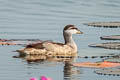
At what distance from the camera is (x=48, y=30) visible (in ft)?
116

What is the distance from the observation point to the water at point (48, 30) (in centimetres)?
2216

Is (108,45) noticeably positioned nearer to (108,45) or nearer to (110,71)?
(108,45)

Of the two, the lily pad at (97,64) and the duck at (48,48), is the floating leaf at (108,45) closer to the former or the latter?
the duck at (48,48)

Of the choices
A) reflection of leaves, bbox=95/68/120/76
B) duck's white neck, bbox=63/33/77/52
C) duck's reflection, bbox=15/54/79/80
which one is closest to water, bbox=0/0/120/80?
duck's reflection, bbox=15/54/79/80

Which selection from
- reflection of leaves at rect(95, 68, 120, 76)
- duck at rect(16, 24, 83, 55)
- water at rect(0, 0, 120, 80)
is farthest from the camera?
duck at rect(16, 24, 83, 55)

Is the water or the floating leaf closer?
the water

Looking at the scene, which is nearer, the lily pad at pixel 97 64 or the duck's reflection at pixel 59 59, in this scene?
the duck's reflection at pixel 59 59

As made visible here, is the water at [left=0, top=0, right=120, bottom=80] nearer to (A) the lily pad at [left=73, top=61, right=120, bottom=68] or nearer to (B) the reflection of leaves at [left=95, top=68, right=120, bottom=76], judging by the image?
(B) the reflection of leaves at [left=95, top=68, right=120, bottom=76]

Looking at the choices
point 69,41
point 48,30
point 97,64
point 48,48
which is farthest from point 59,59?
point 48,30

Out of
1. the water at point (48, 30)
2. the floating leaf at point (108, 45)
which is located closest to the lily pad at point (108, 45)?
the floating leaf at point (108, 45)

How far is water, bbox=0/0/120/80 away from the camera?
2216 centimetres

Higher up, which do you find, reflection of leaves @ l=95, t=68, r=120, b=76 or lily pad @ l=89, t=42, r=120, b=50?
reflection of leaves @ l=95, t=68, r=120, b=76

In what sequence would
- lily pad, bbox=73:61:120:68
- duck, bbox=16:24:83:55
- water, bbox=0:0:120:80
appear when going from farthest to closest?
duck, bbox=16:24:83:55
lily pad, bbox=73:61:120:68
water, bbox=0:0:120:80

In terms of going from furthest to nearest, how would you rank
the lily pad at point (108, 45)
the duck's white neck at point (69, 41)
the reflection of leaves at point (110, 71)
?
the lily pad at point (108, 45) → the duck's white neck at point (69, 41) → the reflection of leaves at point (110, 71)
